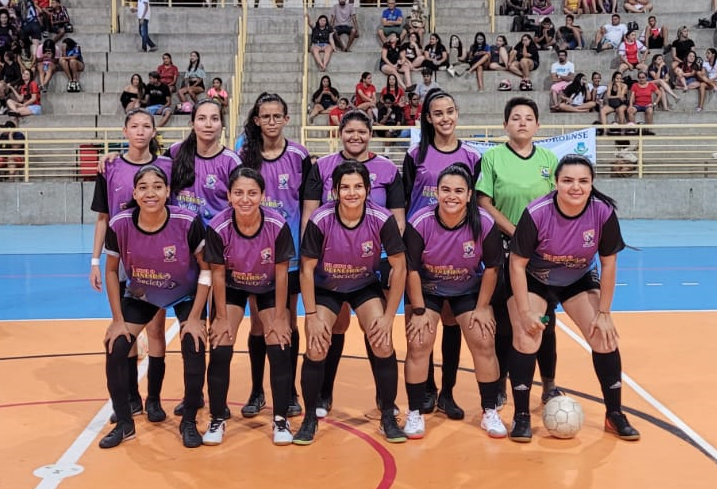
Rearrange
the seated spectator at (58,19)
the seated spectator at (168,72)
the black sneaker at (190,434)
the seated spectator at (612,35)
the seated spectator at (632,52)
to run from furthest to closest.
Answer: the seated spectator at (58,19) → the seated spectator at (612,35) → the seated spectator at (632,52) → the seated spectator at (168,72) → the black sneaker at (190,434)

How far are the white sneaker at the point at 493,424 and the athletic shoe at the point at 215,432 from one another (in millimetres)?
1724

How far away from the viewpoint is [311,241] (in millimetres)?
5789

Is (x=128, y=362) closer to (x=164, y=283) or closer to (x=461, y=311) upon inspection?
(x=164, y=283)

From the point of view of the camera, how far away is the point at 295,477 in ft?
16.8

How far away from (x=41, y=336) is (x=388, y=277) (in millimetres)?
4173

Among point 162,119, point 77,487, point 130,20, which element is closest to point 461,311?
point 77,487

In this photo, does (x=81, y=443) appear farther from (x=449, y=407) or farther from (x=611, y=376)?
(x=611, y=376)

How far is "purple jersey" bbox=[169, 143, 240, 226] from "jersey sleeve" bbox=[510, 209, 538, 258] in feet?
6.59

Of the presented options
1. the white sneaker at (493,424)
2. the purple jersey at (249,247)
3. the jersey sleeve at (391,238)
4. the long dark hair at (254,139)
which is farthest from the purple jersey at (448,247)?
the long dark hair at (254,139)

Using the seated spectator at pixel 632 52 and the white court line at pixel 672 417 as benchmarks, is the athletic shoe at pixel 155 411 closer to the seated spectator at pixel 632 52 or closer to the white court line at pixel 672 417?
the white court line at pixel 672 417

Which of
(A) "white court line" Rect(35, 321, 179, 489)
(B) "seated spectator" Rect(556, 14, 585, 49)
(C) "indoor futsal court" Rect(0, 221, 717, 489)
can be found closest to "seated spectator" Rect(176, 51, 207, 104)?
(B) "seated spectator" Rect(556, 14, 585, 49)

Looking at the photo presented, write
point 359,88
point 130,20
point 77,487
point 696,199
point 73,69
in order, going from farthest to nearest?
point 130,20
point 73,69
point 359,88
point 696,199
point 77,487

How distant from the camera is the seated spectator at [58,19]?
22.7m

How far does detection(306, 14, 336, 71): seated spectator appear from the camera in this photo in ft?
73.8
